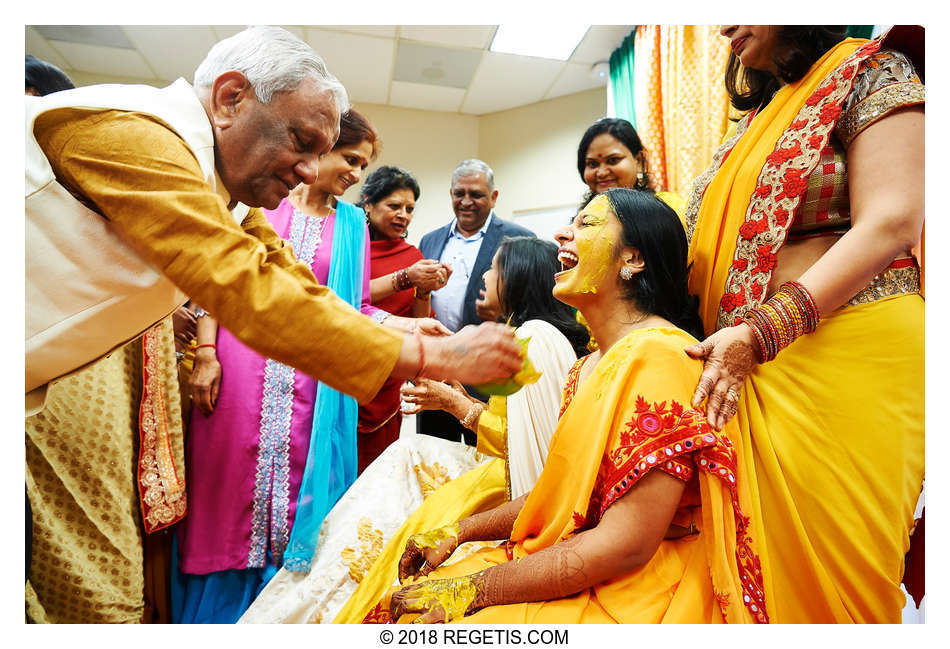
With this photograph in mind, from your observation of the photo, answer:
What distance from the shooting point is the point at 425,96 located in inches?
103

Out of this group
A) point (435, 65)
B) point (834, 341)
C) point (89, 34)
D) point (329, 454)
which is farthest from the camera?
point (435, 65)

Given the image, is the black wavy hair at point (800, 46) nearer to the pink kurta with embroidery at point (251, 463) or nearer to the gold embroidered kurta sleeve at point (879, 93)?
the gold embroidered kurta sleeve at point (879, 93)

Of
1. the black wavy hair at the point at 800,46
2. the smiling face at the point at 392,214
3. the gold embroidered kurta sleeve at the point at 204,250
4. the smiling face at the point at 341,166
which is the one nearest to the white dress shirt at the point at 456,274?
the smiling face at the point at 392,214

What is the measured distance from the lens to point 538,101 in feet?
9.09

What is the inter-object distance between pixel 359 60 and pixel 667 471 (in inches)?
66.4

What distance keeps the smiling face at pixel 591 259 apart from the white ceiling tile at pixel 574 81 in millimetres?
1128

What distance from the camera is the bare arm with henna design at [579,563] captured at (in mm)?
1039

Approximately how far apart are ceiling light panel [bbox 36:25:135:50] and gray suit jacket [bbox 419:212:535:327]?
5.06 ft

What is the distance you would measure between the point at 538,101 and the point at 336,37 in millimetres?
1236

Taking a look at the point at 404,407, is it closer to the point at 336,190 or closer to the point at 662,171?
the point at 336,190

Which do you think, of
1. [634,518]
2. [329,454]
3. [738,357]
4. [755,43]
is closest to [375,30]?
[755,43]

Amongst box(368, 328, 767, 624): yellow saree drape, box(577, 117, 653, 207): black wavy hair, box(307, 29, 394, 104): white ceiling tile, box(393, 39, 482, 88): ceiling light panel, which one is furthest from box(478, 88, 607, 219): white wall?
box(368, 328, 767, 624): yellow saree drape

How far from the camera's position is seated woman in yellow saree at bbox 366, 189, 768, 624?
1042 mm

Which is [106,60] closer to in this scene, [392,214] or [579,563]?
[392,214]
